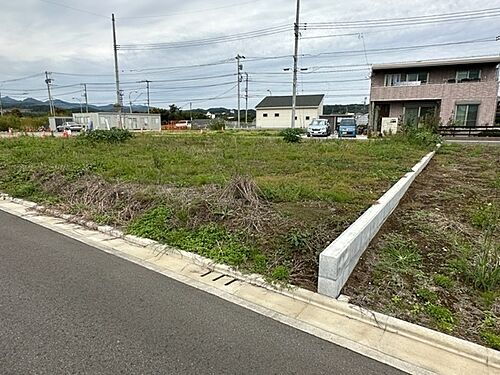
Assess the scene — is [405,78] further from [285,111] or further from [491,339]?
[491,339]

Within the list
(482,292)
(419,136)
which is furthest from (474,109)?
(482,292)

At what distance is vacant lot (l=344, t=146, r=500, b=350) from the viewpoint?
98.3 inches

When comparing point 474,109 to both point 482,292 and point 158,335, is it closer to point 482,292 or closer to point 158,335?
point 482,292

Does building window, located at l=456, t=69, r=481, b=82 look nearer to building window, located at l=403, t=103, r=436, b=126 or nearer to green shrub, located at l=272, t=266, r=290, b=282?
building window, located at l=403, t=103, r=436, b=126

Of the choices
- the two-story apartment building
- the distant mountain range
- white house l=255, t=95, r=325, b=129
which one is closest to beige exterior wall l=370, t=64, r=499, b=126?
the two-story apartment building

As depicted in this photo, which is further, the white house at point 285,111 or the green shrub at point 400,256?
the white house at point 285,111

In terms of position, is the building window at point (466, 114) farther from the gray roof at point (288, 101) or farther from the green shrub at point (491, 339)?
the gray roof at point (288, 101)

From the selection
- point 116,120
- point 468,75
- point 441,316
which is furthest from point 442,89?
point 116,120

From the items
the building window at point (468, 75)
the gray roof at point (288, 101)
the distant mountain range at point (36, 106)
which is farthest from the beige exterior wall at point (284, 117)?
the distant mountain range at point (36, 106)

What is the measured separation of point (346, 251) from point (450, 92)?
897 inches

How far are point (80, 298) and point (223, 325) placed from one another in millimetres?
1260

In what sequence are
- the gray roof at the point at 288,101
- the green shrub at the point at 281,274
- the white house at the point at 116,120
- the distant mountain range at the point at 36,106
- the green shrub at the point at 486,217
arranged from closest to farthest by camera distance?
the green shrub at the point at 281,274, the green shrub at the point at 486,217, the white house at the point at 116,120, the gray roof at the point at 288,101, the distant mountain range at the point at 36,106

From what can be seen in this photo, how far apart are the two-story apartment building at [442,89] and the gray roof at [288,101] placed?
2282 cm

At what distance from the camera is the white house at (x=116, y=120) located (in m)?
40.3
